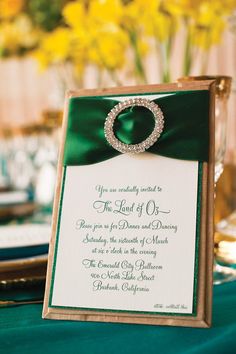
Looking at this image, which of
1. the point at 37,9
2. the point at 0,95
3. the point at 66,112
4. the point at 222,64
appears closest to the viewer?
the point at 66,112

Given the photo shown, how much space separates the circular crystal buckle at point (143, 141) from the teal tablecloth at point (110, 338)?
0.61ft

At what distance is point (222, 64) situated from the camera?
175 centimetres

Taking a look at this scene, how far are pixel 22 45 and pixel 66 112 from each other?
1139mm

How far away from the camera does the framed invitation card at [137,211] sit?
0.60 metres

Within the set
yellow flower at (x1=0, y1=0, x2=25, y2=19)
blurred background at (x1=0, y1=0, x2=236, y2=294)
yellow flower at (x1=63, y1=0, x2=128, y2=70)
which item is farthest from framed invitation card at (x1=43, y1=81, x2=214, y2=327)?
yellow flower at (x1=0, y1=0, x2=25, y2=19)

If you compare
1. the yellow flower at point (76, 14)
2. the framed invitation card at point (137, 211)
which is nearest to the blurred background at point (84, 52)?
the yellow flower at point (76, 14)

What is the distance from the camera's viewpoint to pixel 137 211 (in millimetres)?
640

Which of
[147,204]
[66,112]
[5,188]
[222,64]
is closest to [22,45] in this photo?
[5,188]

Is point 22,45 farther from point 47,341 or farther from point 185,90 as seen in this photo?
point 47,341

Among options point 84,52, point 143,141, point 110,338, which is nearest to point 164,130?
point 143,141

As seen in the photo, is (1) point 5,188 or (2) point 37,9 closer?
(2) point 37,9

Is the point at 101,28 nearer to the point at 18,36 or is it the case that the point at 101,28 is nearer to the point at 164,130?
the point at 164,130

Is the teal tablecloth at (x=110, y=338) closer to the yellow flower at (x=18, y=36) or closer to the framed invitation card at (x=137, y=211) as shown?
the framed invitation card at (x=137, y=211)

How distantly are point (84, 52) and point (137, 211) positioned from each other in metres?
0.92
